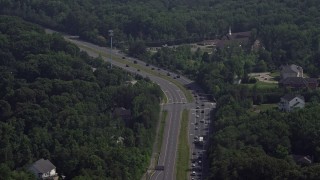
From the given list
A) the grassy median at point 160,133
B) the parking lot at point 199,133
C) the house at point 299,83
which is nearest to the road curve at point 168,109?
the grassy median at point 160,133

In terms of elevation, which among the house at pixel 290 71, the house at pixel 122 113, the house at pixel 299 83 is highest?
the house at pixel 290 71

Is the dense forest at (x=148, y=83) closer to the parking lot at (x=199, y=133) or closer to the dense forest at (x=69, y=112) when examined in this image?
the dense forest at (x=69, y=112)

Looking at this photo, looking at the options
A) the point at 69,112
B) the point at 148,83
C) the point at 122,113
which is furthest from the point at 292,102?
the point at 69,112

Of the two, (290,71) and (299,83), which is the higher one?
(290,71)

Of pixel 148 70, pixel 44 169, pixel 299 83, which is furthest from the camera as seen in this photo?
pixel 148 70

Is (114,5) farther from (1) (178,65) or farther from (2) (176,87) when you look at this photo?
(2) (176,87)

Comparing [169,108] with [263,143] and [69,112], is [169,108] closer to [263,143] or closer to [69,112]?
[69,112]

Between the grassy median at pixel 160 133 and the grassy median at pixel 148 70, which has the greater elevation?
the grassy median at pixel 148 70

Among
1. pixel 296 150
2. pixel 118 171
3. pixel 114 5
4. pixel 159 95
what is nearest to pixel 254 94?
pixel 159 95
